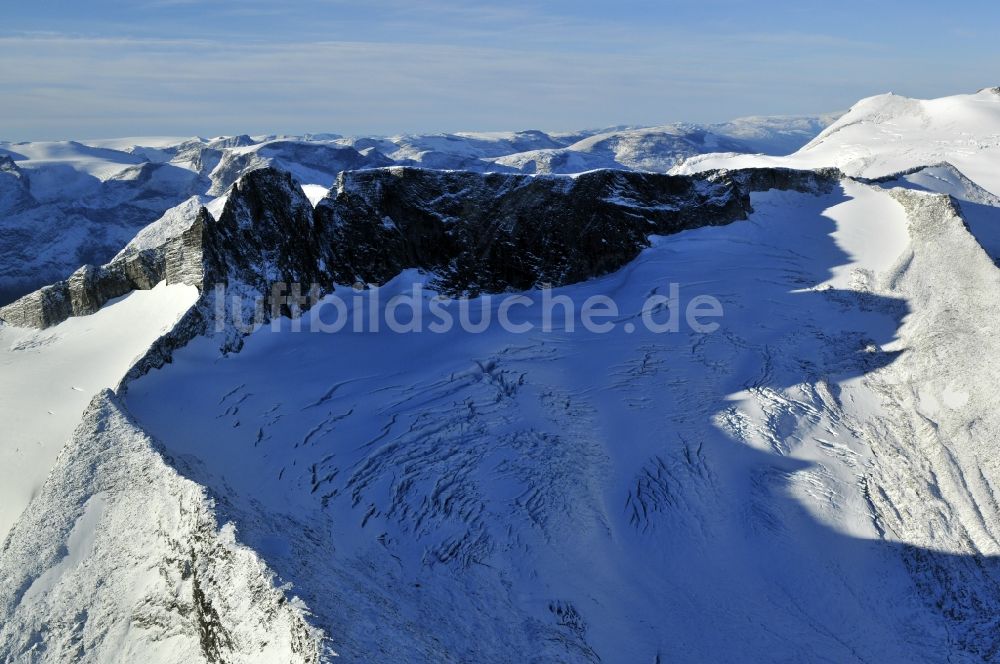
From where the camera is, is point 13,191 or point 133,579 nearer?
point 133,579

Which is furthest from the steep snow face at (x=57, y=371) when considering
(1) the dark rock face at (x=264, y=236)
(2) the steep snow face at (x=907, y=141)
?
(2) the steep snow face at (x=907, y=141)

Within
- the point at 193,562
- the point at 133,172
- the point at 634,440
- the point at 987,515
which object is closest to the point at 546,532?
the point at 634,440

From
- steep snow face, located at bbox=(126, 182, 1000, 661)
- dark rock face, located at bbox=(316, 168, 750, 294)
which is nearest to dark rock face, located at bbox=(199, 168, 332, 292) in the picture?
dark rock face, located at bbox=(316, 168, 750, 294)

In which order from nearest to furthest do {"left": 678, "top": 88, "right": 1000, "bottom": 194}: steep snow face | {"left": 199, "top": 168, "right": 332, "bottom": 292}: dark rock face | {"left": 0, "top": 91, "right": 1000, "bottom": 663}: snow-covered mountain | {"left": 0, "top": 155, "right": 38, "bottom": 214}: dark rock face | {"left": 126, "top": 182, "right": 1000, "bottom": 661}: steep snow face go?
{"left": 0, "top": 91, "right": 1000, "bottom": 663}: snow-covered mountain
{"left": 126, "top": 182, "right": 1000, "bottom": 661}: steep snow face
{"left": 199, "top": 168, "right": 332, "bottom": 292}: dark rock face
{"left": 678, "top": 88, "right": 1000, "bottom": 194}: steep snow face
{"left": 0, "top": 155, "right": 38, "bottom": 214}: dark rock face

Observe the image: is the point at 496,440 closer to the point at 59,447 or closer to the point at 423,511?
the point at 423,511

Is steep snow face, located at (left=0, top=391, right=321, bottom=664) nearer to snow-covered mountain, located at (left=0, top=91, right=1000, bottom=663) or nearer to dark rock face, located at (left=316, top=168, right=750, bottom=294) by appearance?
snow-covered mountain, located at (left=0, top=91, right=1000, bottom=663)

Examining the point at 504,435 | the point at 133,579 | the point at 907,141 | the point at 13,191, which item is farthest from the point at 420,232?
the point at 13,191

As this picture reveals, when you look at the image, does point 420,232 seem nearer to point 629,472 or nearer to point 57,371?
point 629,472
